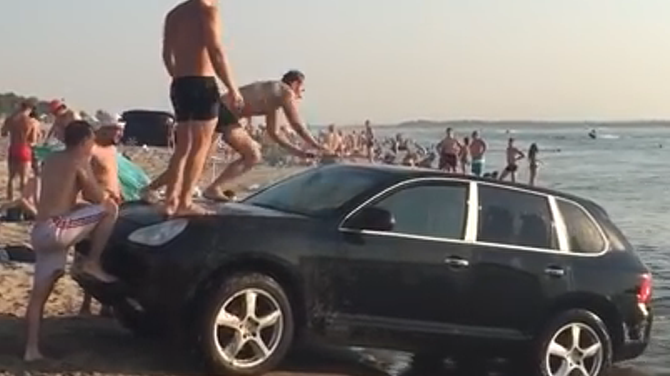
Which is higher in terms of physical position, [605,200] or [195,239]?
[195,239]

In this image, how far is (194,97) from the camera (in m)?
9.26

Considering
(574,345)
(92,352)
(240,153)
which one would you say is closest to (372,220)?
(574,345)

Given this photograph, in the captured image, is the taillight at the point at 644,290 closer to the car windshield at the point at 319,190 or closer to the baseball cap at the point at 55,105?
the car windshield at the point at 319,190

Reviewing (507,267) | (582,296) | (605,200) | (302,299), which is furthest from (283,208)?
(605,200)

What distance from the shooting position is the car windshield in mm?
9125

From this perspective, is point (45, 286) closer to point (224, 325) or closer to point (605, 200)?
point (224, 325)

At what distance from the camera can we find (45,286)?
874 cm

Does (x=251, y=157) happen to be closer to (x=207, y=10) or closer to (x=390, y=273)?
(x=207, y=10)

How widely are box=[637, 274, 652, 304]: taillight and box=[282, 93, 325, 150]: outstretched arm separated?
9.46 feet

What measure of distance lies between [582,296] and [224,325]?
2.76 m

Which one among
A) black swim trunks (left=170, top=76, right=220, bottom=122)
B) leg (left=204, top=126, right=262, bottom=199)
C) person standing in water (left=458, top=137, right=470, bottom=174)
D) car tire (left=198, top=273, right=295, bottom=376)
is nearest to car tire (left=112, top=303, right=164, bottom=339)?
car tire (left=198, top=273, right=295, bottom=376)

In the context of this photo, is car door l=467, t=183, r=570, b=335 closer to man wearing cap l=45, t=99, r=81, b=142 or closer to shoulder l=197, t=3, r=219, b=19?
shoulder l=197, t=3, r=219, b=19

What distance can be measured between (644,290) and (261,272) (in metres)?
3.06

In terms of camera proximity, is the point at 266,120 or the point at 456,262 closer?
the point at 456,262
